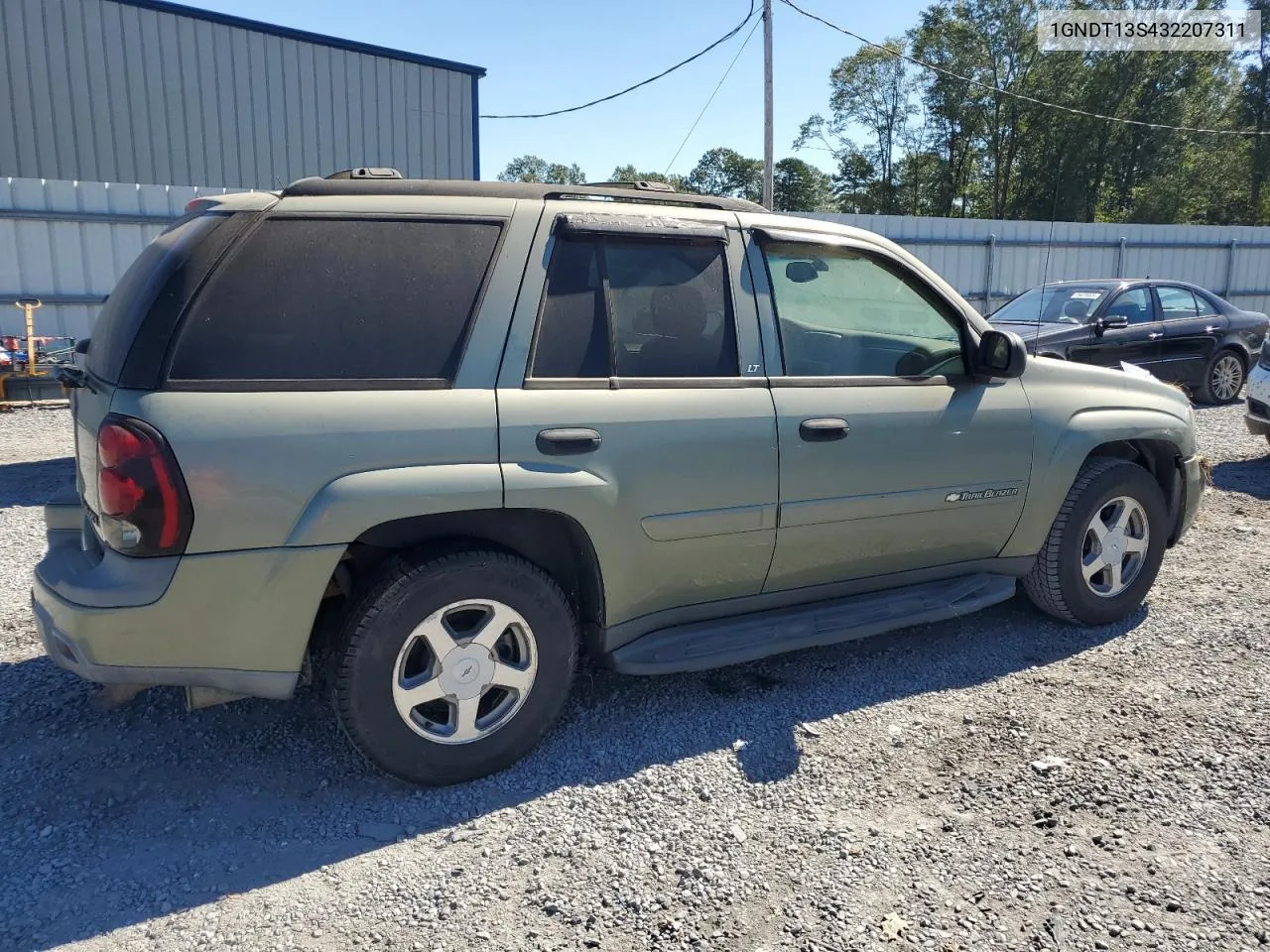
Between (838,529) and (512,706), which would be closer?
(512,706)

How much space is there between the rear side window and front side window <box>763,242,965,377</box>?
1.21 m

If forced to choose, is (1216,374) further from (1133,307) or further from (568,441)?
(568,441)

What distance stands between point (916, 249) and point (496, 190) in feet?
46.5

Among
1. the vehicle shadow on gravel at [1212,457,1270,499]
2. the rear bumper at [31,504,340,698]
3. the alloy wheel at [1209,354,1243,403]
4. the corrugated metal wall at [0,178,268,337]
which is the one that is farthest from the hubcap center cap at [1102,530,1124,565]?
the corrugated metal wall at [0,178,268,337]

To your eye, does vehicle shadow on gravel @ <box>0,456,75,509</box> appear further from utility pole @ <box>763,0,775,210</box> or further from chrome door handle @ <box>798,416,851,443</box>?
utility pole @ <box>763,0,775,210</box>

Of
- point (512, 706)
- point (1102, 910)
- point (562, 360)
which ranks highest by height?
point (562, 360)

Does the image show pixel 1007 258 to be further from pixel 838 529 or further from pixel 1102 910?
pixel 1102 910

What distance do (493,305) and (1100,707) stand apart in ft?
9.22

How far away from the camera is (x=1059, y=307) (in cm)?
1105

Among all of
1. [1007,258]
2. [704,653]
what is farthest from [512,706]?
[1007,258]

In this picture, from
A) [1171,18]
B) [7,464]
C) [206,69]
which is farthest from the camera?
[1171,18]

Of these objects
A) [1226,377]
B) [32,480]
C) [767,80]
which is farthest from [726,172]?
[32,480]

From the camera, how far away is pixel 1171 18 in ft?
95.1

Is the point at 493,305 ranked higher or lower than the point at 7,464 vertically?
higher
